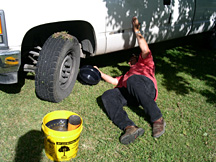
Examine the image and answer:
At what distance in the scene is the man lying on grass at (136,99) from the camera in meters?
3.05

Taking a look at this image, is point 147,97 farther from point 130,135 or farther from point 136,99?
point 130,135

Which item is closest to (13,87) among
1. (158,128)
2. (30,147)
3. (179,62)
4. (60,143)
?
(30,147)

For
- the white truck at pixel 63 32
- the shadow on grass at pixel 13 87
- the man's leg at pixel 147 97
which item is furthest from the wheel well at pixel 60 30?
the man's leg at pixel 147 97

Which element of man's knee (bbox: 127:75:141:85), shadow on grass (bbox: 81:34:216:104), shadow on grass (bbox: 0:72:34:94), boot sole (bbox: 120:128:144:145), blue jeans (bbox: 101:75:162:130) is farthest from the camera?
shadow on grass (bbox: 81:34:216:104)

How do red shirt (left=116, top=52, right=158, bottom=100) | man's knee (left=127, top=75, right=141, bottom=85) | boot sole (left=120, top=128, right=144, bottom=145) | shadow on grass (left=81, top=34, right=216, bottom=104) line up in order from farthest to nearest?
shadow on grass (left=81, top=34, right=216, bottom=104) < red shirt (left=116, top=52, right=158, bottom=100) < man's knee (left=127, top=75, right=141, bottom=85) < boot sole (left=120, top=128, right=144, bottom=145)

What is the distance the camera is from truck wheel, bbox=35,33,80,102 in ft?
10.5

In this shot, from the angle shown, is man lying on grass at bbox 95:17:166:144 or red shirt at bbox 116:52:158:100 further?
red shirt at bbox 116:52:158:100

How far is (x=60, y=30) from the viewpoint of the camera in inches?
141

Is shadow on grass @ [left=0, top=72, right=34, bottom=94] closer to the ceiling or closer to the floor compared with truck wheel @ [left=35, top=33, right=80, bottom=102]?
closer to the floor

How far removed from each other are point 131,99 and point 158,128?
2.10 feet

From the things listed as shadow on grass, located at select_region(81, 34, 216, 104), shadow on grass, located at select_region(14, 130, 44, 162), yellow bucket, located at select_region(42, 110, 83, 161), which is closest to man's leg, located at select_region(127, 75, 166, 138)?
yellow bucket, located at select_region(42, 110, 83, 161)

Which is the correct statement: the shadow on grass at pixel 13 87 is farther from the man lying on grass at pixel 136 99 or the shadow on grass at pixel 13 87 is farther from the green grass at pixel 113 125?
the man lying on grass at pixel 136 99

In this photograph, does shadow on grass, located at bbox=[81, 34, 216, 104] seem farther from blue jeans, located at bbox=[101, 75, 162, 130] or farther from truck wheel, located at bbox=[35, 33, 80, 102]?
truck wheel, located at bbox=[35, 33, 80, 102]

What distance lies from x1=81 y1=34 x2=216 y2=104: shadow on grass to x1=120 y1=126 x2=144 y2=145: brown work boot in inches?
65.0
